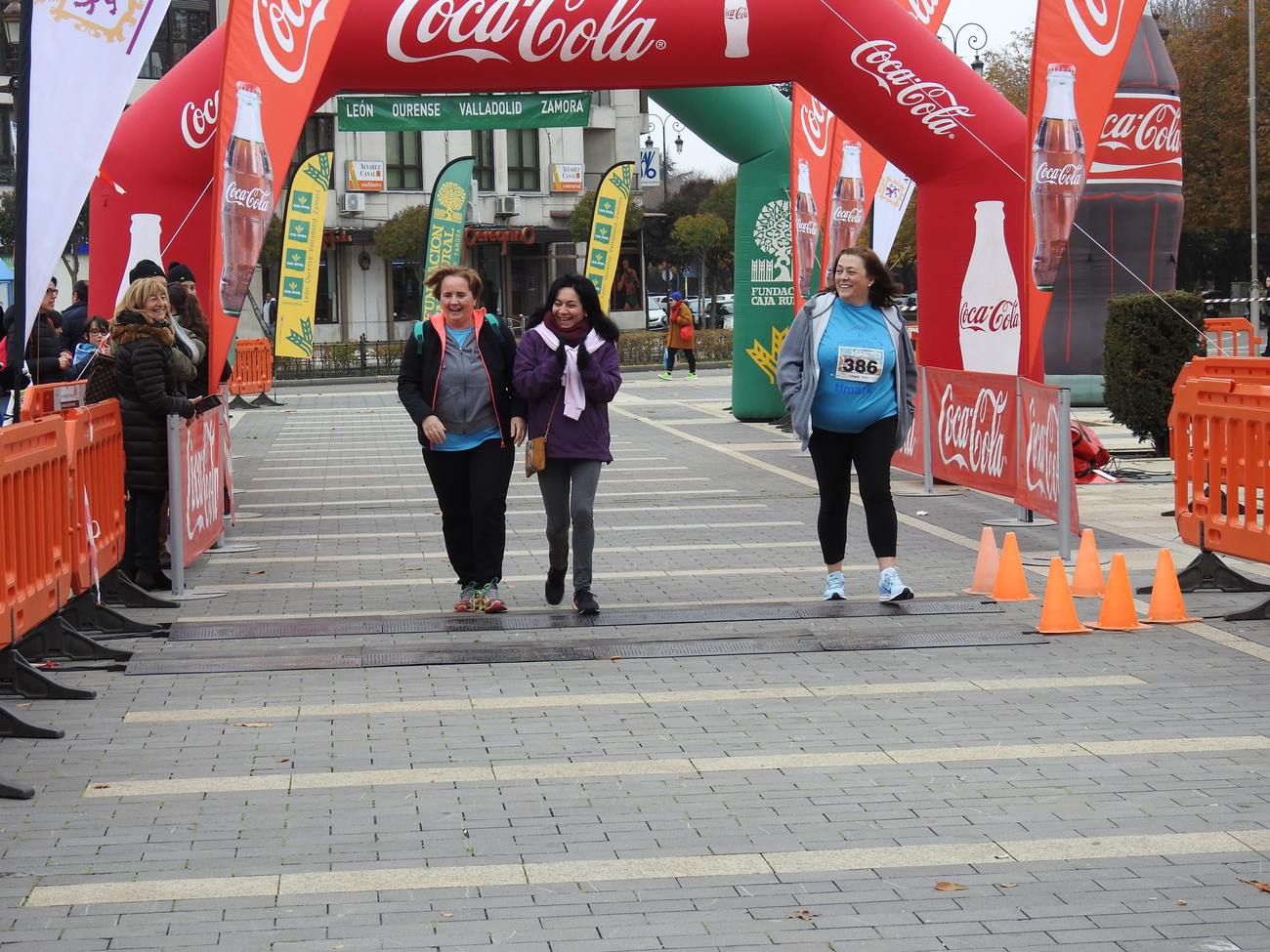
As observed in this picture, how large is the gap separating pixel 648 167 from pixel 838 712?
174 feet

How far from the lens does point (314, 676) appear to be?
7.43 metres

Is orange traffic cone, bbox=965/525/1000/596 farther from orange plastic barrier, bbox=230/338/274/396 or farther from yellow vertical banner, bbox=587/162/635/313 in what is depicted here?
orange plastic barrier, bbox=230/338/274/396

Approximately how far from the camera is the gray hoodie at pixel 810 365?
8.87 metres

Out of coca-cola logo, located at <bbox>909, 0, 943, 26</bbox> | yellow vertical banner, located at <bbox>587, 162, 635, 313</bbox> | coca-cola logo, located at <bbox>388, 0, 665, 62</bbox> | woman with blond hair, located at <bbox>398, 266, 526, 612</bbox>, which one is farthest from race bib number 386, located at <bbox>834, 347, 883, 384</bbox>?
yellow vertical banner, located at <bbox>587, 162, 635, 313</bbox>

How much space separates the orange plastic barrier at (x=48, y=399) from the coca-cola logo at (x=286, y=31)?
2965mm

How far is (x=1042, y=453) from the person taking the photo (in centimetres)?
1104

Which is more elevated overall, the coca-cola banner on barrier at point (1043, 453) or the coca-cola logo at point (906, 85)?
the coca-cola logo at point (906, 85)

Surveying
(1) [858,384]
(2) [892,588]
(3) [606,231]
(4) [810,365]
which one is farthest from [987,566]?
(3) [606,231]

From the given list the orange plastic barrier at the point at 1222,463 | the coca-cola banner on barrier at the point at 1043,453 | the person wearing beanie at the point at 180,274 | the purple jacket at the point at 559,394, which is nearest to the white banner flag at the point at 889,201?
the coca-cola banner on barrier at the point at 1043,453

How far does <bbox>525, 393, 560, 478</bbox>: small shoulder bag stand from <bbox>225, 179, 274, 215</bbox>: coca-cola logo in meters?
3.08

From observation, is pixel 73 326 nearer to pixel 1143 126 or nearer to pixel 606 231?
pixel 1143 126

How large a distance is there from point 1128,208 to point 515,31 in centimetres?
1165

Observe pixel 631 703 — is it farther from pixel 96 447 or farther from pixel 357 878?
pixel 96 447

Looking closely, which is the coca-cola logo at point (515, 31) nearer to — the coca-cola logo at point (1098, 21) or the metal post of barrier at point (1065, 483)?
the coca-cola logo at point (1098, 21)
